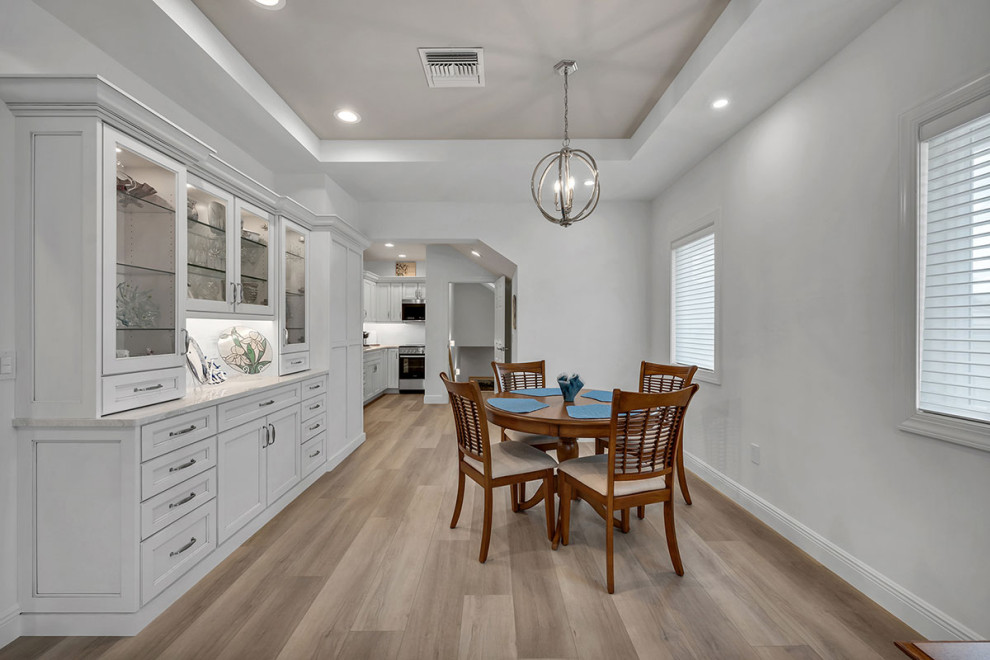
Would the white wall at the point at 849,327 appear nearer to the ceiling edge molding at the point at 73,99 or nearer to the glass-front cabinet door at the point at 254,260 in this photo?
the ceiling edge molding at the point at 73,99

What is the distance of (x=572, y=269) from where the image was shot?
4801mm

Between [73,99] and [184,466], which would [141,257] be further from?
[184,466]

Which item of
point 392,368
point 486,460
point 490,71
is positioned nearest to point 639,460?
point 486,460

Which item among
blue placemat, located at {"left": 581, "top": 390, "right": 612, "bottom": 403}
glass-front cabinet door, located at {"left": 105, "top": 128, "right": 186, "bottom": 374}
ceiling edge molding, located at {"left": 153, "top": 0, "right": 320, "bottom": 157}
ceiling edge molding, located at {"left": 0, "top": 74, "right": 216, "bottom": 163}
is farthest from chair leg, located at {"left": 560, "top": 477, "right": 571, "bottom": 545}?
ceiling edge molding, located at {"left": 153, "top": 0, "right": 320, "bottom": 157}

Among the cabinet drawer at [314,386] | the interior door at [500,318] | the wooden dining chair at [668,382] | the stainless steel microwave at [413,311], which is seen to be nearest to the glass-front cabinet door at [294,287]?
the cabinet drawer at [314,386]

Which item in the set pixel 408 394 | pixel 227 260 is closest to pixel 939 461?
pixel 227 260

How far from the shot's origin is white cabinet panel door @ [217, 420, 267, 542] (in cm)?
231

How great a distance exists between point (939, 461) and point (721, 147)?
8.13 feet

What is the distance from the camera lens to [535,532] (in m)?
2.62

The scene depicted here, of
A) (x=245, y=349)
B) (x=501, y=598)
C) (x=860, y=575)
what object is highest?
(x=245, y=349)

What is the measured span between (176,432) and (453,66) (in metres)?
2.44

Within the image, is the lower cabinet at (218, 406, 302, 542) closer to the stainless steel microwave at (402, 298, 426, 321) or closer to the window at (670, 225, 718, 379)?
the window at (670, 225, 718, 379)

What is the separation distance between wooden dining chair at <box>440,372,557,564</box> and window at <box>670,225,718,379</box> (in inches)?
70.0

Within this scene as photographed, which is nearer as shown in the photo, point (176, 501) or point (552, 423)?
point (176, 501)
